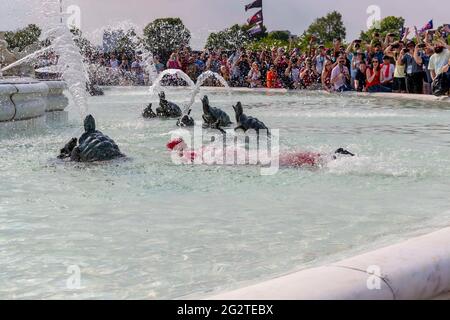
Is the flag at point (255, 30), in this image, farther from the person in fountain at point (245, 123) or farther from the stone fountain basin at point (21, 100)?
the person in fountain at point (245, 123)

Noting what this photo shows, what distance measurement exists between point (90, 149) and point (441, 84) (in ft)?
36.6

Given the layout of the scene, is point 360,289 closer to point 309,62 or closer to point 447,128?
point 447,128

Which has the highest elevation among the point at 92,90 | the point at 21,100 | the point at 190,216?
the point at 21,100

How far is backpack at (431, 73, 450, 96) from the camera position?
633 inches

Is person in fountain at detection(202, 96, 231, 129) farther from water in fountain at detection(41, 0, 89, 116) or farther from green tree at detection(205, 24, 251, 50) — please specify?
green tree at detection(205, 24, 251, 50)

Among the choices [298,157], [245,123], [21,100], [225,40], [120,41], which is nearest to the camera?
[298,157]

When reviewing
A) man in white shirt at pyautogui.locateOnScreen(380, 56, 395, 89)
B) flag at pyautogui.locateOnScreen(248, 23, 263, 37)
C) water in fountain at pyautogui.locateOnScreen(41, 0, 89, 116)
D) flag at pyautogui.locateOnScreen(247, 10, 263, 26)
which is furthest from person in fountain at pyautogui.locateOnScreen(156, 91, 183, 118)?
flag at pyautogui.locateOnScreen(247, 10, 263, 26)

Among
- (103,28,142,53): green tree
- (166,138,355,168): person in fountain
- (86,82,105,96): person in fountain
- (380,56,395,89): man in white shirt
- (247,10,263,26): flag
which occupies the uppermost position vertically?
(247,10,263,26): flag

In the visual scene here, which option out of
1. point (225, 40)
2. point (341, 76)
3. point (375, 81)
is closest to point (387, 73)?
point (375, 81)

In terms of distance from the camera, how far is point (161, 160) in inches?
274

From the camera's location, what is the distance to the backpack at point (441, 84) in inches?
633

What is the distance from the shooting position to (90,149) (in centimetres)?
654

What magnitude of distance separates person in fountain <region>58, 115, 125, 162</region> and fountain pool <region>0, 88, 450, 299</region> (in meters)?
0.15

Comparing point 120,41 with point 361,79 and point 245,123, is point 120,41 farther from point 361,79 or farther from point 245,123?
point 245,123
